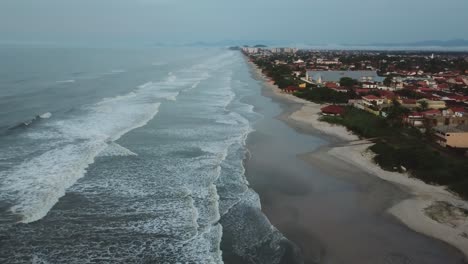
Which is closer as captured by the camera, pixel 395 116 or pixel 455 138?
pixel 455 138

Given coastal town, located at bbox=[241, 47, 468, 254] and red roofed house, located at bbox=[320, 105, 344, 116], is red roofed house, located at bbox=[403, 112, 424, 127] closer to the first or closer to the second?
coastal town, located at bbox=[241, 47, 468, 254]

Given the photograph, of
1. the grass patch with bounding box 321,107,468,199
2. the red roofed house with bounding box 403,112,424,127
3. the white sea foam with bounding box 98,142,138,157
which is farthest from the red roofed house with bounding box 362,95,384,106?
the white sea foam with bounding box 98,142,138,157

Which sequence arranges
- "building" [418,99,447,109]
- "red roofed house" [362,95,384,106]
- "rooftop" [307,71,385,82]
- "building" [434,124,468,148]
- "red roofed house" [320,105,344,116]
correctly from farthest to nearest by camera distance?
1. "rooftop" [307,71,385,82]
2. "red roofed house" [362,95,384,106]
3. "building" [418,99,447,109]
4. "red roofed house" [320,105,344,116]
5. "building" [434,124,468,148]

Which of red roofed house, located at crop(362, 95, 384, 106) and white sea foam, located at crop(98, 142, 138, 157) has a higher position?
red roofed house, located at crop(362, 95, 384, 106)

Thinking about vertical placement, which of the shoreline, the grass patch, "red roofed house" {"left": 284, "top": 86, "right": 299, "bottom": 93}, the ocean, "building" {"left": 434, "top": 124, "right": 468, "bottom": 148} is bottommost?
"red roofed house" {"left": 284, "top": 86, "right": 299, "bottom": 93}

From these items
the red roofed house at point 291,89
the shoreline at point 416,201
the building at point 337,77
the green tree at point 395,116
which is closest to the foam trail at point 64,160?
the shoreline at point 416,201

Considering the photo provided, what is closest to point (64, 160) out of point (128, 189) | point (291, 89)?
point (128, 189)

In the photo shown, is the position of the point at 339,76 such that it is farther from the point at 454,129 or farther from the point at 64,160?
the point at 64,160
